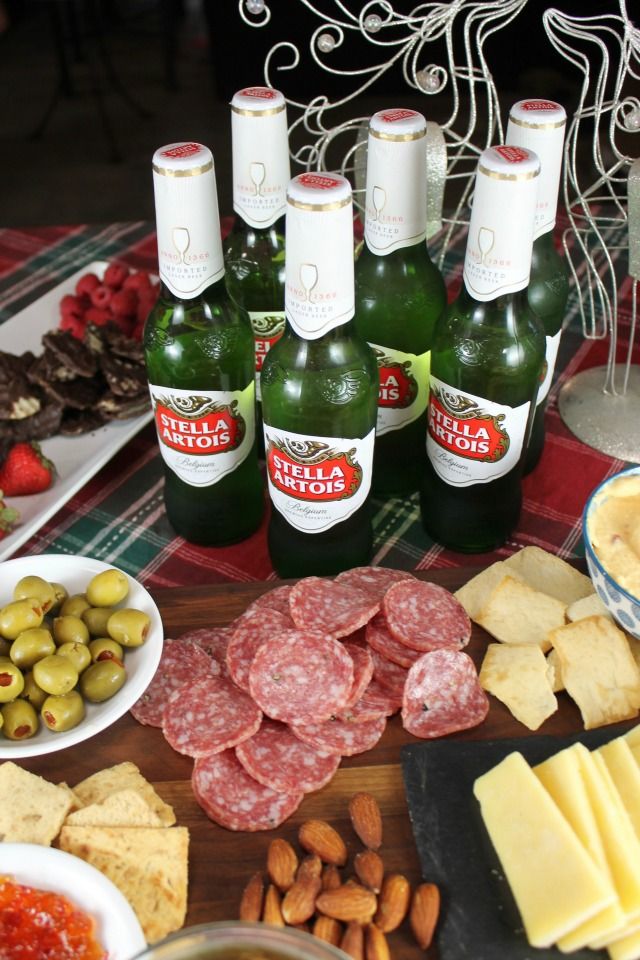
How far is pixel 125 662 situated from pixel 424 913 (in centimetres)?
48

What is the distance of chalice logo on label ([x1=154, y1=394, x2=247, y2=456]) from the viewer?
131 centimetres

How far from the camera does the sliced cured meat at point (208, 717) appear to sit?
1145 millimetres

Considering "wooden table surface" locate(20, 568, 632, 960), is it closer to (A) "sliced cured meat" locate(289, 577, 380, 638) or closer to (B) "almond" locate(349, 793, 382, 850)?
(B) "almond" locate(349, 793, 382, 850)

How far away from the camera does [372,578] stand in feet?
4.39

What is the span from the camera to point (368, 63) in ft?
14.1

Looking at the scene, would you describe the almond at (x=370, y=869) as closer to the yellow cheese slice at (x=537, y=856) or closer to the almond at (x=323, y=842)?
the almond at (x=323, y=842)

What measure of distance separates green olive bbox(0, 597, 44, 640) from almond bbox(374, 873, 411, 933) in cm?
54

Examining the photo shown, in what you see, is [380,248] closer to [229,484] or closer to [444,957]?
[229,484]

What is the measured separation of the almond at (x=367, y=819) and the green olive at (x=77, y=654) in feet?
1.23

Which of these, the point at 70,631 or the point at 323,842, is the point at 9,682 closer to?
the point at 70,631

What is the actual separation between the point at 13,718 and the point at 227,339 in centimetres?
58

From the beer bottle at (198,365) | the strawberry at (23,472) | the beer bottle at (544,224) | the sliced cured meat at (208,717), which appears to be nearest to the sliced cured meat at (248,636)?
the sliced cured meat at (208,717)

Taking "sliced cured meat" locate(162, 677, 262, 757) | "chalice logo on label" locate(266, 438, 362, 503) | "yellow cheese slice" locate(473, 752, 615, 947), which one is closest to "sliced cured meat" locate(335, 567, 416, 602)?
"chalice logo on label" locate(266, 438, 362, 503)

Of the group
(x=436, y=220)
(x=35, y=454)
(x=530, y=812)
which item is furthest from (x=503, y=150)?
(x=35, y=454)
